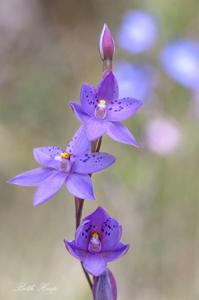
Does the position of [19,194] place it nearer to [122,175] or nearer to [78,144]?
[122,175]

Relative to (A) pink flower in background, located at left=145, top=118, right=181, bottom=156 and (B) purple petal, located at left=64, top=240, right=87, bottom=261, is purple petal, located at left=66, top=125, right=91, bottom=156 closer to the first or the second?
(B) purple petal, located at left=64, top=240, right=87, bottom=261

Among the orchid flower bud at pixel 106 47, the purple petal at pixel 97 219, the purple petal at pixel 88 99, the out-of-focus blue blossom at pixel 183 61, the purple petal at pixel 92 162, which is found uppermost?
the orchid flower bud at pixel 106 47

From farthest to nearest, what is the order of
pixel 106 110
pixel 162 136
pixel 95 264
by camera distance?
1. pixel 162 136
2. pixel 106 110
3. pixel 95 264

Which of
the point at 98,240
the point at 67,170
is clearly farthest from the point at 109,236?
the point at 67,170

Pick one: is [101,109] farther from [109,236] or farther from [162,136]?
[162,136]

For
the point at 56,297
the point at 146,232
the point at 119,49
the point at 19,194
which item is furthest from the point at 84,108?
the point at 119,49

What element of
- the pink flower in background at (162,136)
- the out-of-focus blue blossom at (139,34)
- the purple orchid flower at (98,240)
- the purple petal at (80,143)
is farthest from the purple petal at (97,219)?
the out-of-focus blue blossom at (139,34)

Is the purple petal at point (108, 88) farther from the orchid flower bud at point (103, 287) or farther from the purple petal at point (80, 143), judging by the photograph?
the orchid flower bud at point (103, 287)
